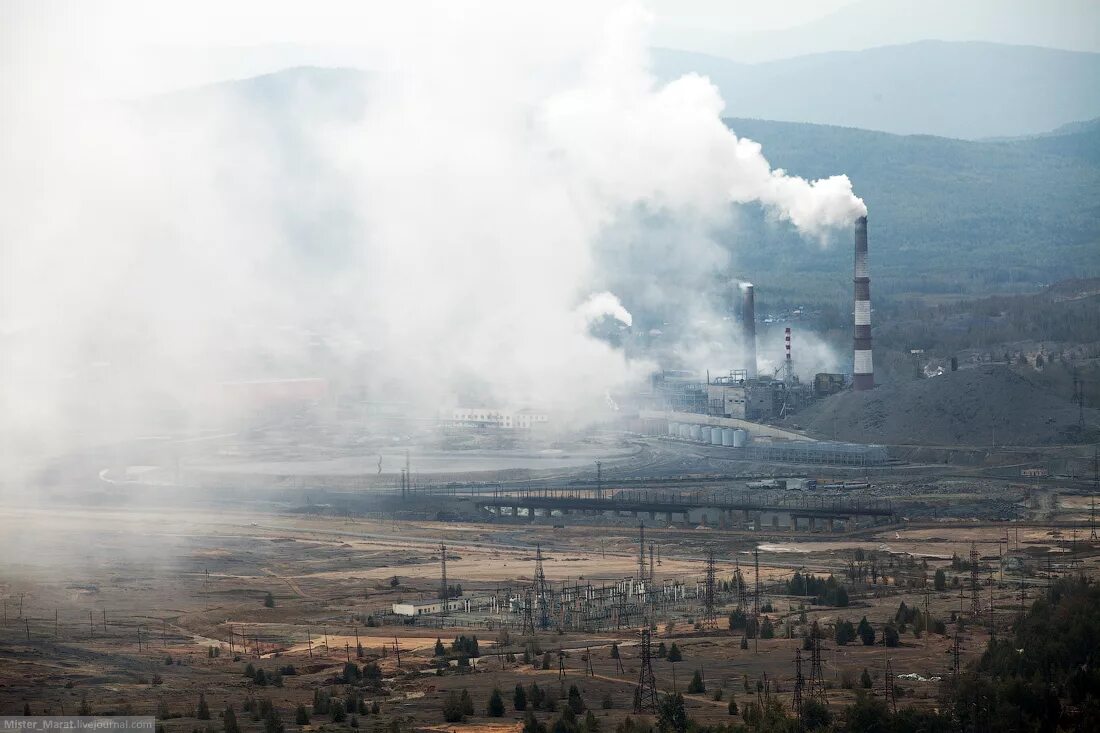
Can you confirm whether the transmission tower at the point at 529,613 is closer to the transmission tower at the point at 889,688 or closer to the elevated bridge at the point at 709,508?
the transmission tower at the point at 889,688

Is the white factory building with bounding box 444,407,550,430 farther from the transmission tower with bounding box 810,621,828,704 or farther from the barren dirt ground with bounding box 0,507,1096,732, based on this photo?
the transmission tower with bounding box 810,621,828,704

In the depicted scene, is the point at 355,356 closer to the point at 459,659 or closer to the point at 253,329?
the point at 253,329

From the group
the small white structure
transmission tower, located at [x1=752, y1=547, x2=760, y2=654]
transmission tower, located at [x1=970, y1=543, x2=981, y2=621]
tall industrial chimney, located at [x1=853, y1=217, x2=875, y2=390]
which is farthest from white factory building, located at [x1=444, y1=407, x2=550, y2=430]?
the small white structure

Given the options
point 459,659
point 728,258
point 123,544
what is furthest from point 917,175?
point 459,659

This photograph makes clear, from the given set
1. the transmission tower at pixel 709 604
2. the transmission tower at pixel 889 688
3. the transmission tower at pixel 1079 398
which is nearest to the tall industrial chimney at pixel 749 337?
the transmission tower at pixel 1079 398

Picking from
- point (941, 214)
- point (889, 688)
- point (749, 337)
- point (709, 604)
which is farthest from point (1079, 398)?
point (941, 214)
